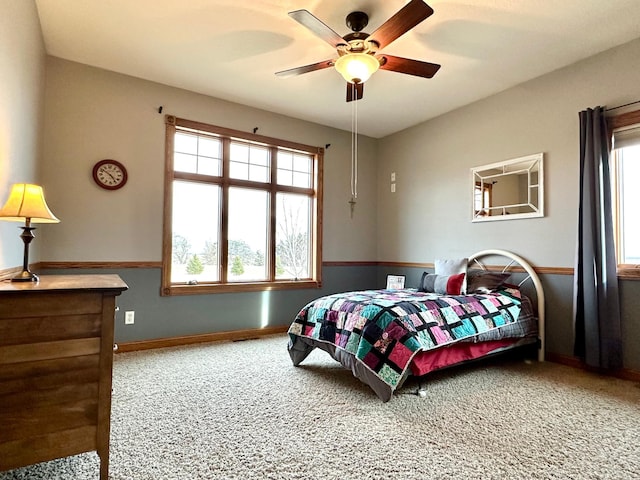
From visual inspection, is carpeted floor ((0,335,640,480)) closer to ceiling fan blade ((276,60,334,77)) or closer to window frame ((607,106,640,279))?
window frame ((607,106,640,279))

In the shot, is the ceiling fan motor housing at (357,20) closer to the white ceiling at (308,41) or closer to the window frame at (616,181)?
the white ceiling at (308,41)

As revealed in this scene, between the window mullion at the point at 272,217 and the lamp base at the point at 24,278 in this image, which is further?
the window mullion at the point at 272,217

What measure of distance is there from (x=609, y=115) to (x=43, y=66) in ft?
16.2

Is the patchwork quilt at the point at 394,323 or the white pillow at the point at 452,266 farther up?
the white pillow at the point at 452,266

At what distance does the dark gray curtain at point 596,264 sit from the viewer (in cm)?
291

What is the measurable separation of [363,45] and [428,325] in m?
2.04

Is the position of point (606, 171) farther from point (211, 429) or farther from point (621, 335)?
point (211, 429)

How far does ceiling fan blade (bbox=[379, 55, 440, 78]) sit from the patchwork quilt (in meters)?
1.77

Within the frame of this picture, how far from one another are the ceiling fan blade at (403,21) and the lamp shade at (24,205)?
219 centimetres

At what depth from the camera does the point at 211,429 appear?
2.02 m

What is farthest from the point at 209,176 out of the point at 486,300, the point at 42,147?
the point at 486,300

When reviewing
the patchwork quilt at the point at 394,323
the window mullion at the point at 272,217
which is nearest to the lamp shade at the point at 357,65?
the patchwork quilt at the point at 394,323

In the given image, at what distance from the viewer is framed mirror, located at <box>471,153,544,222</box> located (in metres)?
3.55

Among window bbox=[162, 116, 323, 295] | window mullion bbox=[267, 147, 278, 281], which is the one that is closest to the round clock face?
window bbox=[162, 116, 323, 295]
